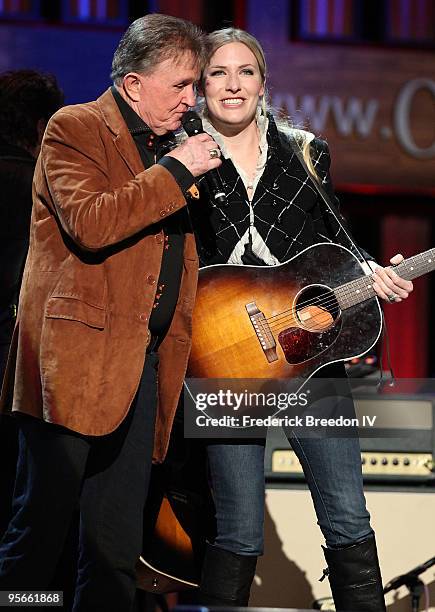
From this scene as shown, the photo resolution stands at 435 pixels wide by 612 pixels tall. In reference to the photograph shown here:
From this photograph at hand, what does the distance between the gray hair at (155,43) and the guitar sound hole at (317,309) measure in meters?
0.77

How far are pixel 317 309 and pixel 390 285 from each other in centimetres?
23

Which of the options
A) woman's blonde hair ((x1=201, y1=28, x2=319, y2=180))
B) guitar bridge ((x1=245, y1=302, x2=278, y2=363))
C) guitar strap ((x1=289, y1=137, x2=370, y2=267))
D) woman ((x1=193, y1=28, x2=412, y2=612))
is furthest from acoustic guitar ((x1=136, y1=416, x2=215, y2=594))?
woman's blonde hair ((x1=201, y1=28, x2=319, y2=180))

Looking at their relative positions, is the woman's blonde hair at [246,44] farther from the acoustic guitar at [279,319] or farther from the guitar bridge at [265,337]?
the guitar bridge at [265,337]

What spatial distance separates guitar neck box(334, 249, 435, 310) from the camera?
10.9 ft

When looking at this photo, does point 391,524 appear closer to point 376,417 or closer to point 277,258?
point 376,417

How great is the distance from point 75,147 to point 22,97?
104cm

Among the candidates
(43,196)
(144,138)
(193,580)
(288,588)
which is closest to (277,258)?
(144,138)

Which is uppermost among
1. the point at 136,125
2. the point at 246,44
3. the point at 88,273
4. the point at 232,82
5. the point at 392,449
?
the point at 246,44

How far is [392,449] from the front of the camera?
4.07m

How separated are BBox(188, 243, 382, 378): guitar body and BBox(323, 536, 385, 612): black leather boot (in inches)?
20.9

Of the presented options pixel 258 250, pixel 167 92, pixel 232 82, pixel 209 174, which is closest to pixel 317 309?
pixel 258 250

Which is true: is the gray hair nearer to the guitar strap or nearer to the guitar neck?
the guitar strap

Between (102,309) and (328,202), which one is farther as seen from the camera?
(328,202)

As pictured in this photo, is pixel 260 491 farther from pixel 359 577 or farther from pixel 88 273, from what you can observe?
pixel 88 273
